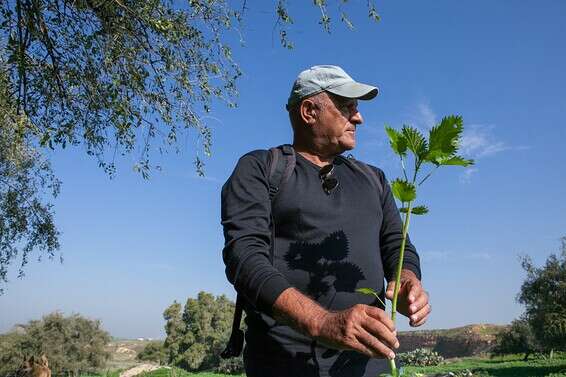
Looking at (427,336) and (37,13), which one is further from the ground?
(37,13)

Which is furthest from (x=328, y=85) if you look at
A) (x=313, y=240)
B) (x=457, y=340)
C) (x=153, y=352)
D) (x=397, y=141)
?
(x=457, y=340)

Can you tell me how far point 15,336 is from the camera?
46219mm

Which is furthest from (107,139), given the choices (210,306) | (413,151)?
(210,306)

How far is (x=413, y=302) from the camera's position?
1.78 m

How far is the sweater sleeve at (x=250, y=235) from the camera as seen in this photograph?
1669 mm

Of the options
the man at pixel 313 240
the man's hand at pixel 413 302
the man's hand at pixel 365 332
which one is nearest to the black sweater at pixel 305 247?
the man at pixel 313 240

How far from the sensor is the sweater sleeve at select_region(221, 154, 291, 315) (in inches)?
65.7

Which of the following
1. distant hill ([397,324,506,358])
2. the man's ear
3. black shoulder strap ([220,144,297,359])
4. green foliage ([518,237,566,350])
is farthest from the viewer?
distant hill ([397,324,506,358])

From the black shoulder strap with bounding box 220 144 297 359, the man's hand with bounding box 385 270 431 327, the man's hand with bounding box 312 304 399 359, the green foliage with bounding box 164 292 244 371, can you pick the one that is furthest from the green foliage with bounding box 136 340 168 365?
the man's hand with bounding box 312 304 399 359

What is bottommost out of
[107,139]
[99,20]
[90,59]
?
[107,139]

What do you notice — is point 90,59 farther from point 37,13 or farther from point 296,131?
point 296,131

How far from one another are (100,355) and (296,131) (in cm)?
5118

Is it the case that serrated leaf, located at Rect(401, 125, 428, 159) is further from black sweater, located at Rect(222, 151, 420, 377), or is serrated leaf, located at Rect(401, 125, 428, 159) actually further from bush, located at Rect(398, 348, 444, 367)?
bush, located at Rect(398, 348, 444, 367)

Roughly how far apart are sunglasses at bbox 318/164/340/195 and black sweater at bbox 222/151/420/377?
1.1 inches
